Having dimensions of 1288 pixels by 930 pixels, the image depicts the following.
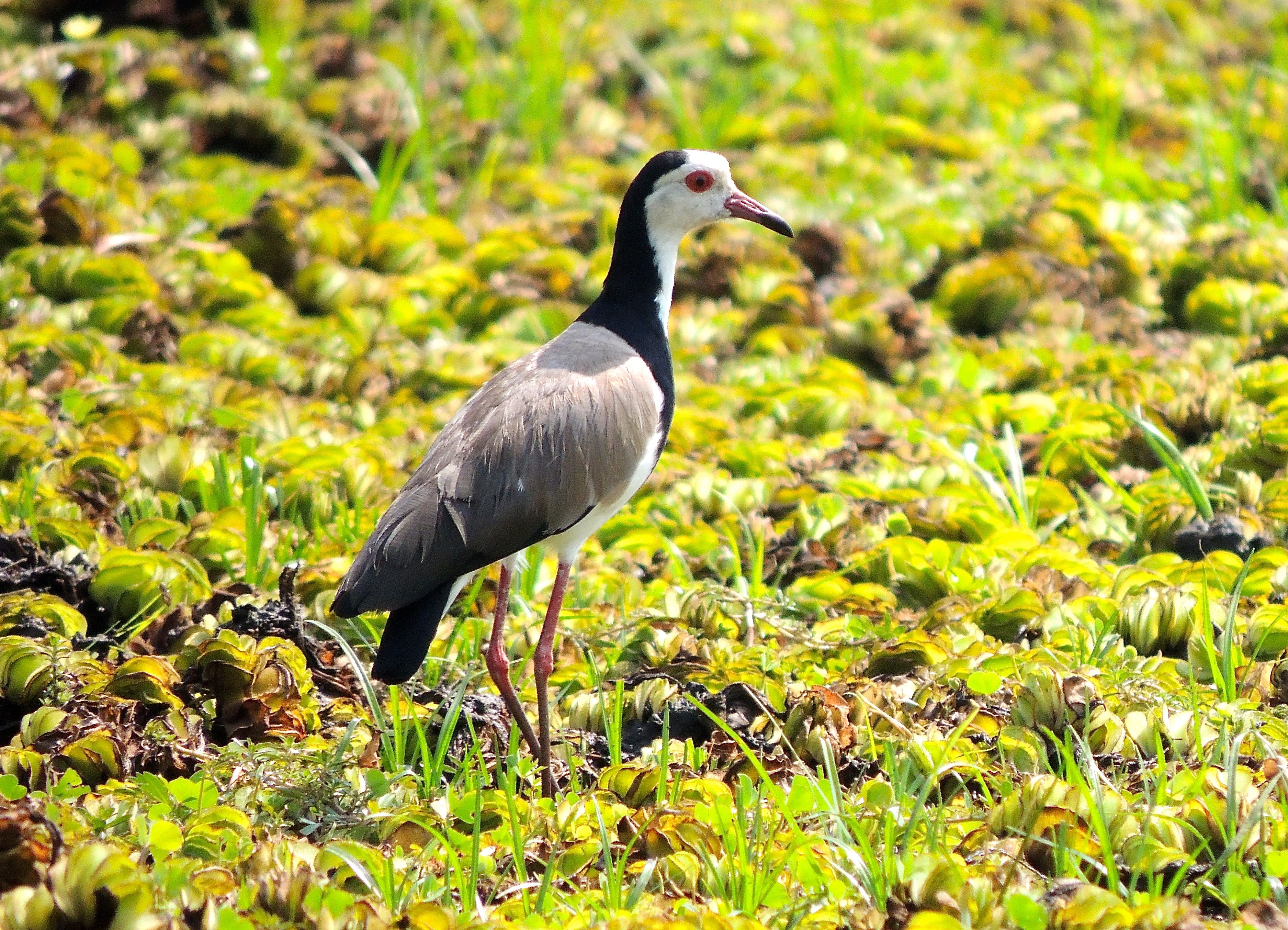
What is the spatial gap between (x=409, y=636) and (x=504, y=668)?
395 mm

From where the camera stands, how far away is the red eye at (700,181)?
4539mm

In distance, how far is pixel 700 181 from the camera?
455cm

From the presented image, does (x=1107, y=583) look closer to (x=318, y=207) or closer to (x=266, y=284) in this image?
(x=266, y=284)

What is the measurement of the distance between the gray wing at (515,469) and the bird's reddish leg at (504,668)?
0.53 feet

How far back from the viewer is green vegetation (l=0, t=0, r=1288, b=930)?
316cm

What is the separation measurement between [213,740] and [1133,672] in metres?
2.33

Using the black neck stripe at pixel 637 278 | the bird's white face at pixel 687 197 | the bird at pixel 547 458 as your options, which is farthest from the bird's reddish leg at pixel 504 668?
the bird's white face at pixel 687 197

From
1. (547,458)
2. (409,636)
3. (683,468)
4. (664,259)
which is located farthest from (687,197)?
(409,636)

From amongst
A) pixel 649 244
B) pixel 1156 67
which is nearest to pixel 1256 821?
pixel 649 244

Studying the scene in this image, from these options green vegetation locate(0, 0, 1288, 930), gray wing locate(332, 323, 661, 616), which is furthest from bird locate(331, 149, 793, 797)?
green vegetation locate(0, 0, 1288, 930)

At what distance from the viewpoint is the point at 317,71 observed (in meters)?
8.45

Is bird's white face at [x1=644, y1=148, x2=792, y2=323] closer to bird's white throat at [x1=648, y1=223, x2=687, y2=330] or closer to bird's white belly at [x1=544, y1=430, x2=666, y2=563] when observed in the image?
bird's white throat at [x1=648, y1=223, x2=687, y2=330]

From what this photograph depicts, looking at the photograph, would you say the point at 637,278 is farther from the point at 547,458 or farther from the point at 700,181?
the point at 547,458

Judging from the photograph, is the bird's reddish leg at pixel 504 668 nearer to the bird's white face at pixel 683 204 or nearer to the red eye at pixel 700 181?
the bird's white face at pixel 683 204
